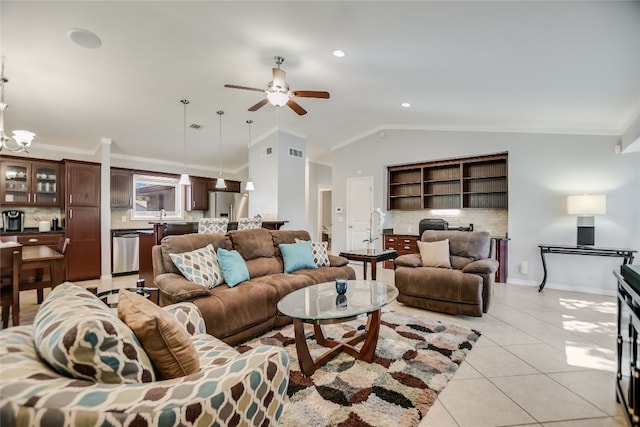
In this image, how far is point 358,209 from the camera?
7.09m

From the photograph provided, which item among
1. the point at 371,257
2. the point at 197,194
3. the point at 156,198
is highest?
the point at 197,194

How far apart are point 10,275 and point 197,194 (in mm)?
4638

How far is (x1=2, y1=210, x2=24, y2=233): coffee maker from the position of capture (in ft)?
16.0

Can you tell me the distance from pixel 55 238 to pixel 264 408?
19.3 ft

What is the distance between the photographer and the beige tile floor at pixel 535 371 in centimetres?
171

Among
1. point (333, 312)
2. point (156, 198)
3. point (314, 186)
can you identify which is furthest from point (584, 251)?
point (156, 198)

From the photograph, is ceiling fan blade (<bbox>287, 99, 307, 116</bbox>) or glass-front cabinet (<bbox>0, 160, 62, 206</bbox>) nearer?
ceiling fan blade (<bbox>287, 99, 307, 116</bbox>)

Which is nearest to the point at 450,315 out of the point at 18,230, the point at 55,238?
the point at 55,238

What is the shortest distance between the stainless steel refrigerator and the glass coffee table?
539cm

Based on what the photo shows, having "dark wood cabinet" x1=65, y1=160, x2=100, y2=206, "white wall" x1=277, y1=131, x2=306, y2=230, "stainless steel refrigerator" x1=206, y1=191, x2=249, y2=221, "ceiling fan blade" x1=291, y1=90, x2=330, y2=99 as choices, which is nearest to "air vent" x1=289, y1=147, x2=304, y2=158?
"white wall" x1=277, y1=131, x2=306, y2=230

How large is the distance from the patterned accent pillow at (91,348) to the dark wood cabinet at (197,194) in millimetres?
6584

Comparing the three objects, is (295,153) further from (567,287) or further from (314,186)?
(567,287)

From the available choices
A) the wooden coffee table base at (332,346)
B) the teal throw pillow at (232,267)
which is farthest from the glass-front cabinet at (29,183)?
the wooden coffee table base at (332,346)

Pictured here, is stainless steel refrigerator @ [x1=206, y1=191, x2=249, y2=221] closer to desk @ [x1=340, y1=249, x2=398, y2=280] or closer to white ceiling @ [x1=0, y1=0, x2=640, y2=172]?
white ceiling @ [x1=0, y1=0, x2=640, y2=172]
